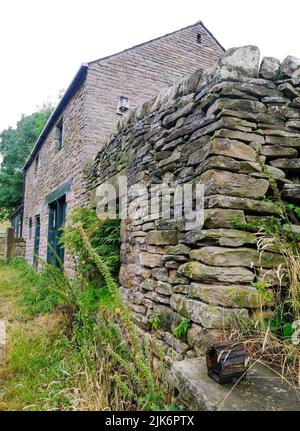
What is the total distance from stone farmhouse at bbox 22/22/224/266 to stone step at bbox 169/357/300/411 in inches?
173

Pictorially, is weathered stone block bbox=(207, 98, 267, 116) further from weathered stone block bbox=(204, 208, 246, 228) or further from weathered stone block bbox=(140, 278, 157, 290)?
weathered stone block bbox=(140, 278, 157, 290)

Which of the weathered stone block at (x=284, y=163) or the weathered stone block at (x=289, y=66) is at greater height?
the weathered stone block at (x=289, y=66)

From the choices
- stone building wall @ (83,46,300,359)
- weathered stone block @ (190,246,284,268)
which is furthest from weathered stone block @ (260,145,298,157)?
weathered stone block @ (190,246,284,268)

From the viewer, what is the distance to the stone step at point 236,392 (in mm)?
1184

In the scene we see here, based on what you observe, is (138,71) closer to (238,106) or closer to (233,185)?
(238,106)

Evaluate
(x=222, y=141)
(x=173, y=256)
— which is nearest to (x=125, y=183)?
(x=173, y=256)

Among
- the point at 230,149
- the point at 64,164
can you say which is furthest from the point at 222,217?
the point at 64,164

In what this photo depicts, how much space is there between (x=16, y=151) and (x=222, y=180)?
2128cm

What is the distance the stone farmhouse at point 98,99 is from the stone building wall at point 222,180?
3618 mm

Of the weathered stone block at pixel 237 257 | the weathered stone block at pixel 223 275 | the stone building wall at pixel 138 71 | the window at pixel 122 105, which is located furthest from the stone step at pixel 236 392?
the window at pixel 122 105

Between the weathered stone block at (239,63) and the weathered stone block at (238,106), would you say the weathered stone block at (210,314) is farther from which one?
the weathered stone block at (239,63)

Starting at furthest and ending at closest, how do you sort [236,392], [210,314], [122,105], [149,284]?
[122,105] < [149,284] < [210,314] < [236,392]

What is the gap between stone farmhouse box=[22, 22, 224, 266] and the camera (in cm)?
632

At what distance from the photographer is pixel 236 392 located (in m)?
1.28
